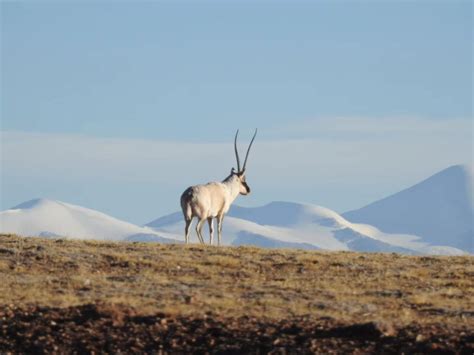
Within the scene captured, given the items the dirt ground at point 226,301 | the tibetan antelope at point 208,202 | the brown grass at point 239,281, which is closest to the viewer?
the dirt ground at point 226,301

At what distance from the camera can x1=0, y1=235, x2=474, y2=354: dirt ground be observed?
19.8m

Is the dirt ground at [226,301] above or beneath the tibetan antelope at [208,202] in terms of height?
beneath

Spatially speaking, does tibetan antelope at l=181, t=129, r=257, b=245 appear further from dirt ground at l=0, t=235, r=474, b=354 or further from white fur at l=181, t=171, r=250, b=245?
dirt ground at l=0, t=235, r=474, b=354

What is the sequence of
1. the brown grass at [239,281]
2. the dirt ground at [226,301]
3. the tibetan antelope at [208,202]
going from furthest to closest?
the tibetan antelope at [208,202], the brown grass at [239,281], the dirt ground at [226,301]

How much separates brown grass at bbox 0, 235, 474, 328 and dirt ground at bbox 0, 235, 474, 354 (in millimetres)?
26

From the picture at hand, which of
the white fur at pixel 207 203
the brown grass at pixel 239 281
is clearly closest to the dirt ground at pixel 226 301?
the brown grass at pixel 239 281

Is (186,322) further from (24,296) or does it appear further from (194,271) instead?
(194,271)

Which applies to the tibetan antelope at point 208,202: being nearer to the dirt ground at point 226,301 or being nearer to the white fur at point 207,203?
the white fur at point 207,203

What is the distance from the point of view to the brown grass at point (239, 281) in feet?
72.7

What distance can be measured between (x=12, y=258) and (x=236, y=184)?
14006 mm

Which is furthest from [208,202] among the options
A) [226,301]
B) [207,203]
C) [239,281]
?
[226,301]

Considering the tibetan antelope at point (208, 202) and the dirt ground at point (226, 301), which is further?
the tibetan antelope at point (208, 202)

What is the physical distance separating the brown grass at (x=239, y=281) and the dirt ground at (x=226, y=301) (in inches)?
1.0

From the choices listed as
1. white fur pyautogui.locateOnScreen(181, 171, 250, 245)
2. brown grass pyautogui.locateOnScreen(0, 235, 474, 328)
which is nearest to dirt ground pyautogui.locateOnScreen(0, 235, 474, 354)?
brown grass pyautogui.locateOnScreen(0, 235, 474, 328)
